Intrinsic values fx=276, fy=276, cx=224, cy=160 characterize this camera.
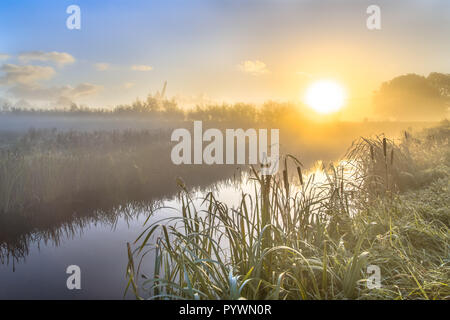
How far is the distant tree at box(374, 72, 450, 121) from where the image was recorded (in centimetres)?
1702

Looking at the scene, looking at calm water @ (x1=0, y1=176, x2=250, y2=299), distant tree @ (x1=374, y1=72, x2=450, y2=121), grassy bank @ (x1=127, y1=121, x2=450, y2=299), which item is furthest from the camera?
distant tree @ (x1=374, y1=72, x2=450, y2=121)

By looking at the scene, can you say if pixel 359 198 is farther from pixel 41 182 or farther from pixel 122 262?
pixel 41 182

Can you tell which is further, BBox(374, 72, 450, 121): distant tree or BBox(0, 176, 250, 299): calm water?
BBox(374, 72, 450, 121): distant tree

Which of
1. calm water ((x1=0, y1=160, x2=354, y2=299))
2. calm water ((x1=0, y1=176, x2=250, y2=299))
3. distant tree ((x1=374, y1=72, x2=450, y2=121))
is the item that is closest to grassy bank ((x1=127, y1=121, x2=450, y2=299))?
calm water ((x1=0, y1=160, x2=354, y2=299))

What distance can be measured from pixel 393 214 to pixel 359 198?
23.9 inches

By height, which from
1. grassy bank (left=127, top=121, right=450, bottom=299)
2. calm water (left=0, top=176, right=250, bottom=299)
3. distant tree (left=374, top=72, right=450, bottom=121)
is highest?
distant tree (left=374, top=72, right=450, bottom=121)

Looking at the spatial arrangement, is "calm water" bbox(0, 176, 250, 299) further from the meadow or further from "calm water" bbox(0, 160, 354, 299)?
the meadow

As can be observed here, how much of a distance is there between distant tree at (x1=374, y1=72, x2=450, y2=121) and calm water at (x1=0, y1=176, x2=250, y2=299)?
659 inches

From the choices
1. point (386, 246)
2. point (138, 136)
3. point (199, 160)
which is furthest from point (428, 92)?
point (386, 246)

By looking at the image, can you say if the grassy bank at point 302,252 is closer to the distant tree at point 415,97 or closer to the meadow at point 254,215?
the meadow at point 254,215

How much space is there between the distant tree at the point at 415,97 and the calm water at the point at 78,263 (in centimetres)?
1674

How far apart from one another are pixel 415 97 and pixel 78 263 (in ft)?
74.9

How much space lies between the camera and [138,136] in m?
9.45

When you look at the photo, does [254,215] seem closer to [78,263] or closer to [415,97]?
Result: [78,263]
